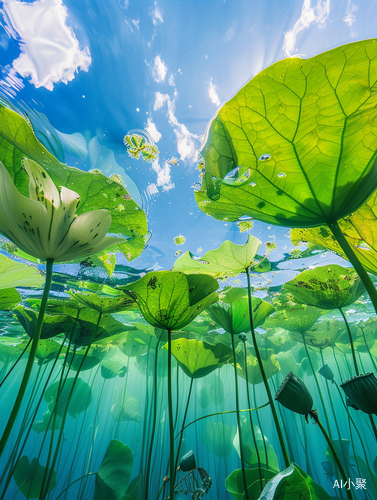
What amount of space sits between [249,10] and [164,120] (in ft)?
3.39

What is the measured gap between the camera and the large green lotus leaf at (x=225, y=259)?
232 centimetres

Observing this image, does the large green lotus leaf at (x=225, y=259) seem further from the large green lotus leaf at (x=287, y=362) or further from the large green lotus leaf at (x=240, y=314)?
the large green lotus leaf at (x=287, y=362)

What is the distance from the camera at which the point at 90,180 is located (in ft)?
6.17

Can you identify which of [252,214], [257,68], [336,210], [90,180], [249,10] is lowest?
[336,210]

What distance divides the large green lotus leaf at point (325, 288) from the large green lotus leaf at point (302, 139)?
215cm

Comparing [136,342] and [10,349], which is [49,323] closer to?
[136,342]

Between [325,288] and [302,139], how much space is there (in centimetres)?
270

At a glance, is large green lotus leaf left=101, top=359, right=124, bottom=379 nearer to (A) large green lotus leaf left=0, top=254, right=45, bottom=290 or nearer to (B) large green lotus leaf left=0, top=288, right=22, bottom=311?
(B) large green lotus leaf left=0, top=288, right=22, bottom=311

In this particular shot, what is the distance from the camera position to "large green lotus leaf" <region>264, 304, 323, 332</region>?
18.0ft

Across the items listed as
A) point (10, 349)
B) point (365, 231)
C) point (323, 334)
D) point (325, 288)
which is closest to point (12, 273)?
point (365, 231)

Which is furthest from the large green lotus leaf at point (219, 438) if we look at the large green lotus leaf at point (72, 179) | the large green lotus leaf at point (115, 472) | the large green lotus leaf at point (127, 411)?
the large green lotus leaf at point (72, 179)

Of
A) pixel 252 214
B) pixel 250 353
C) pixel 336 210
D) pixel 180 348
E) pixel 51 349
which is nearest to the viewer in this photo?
pixel 336 210

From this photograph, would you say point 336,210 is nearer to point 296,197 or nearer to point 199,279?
point 296,197

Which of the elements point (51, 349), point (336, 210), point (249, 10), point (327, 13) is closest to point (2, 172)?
point (336, 210)
